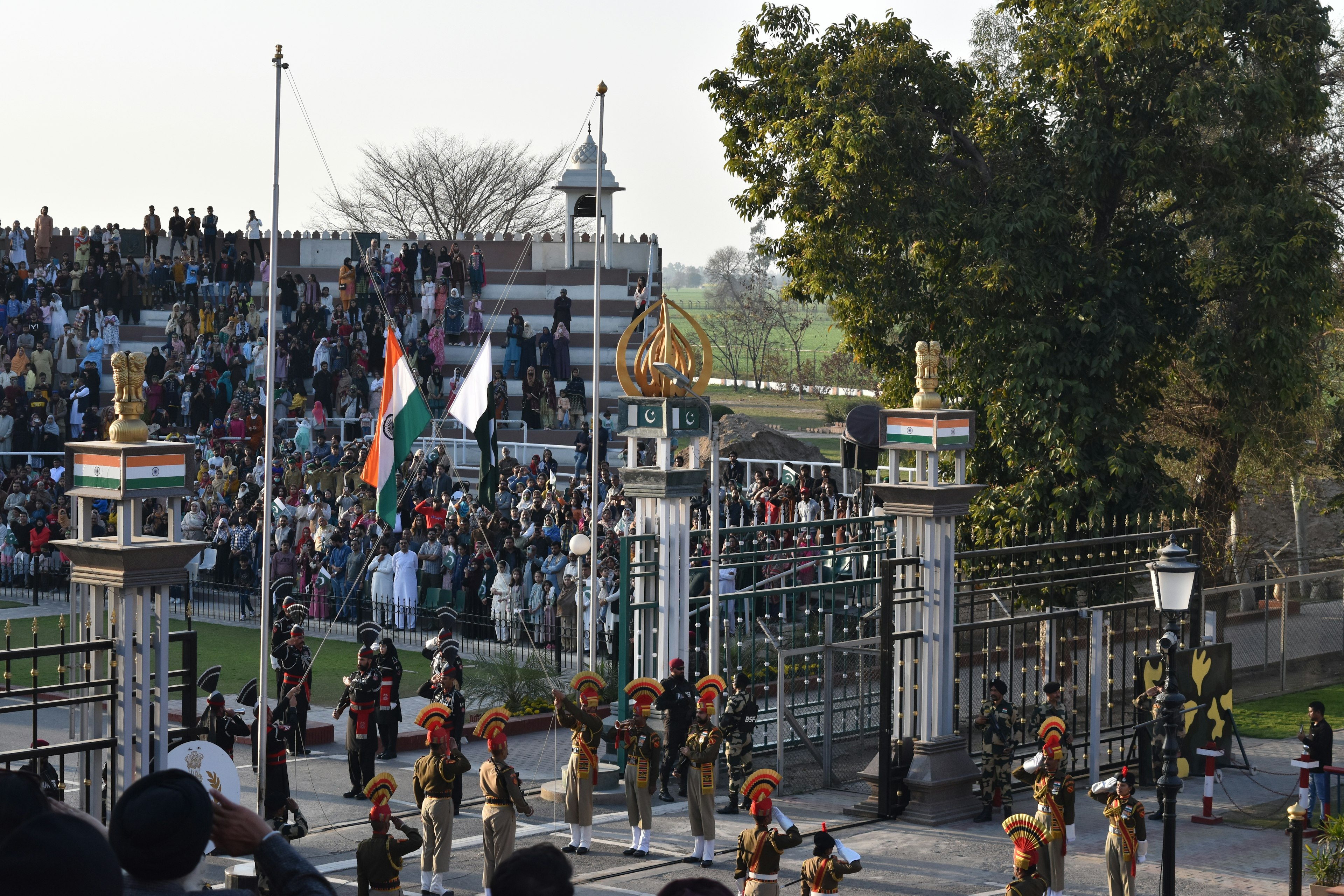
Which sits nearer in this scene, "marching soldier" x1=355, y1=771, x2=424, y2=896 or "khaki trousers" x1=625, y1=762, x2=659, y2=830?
"marching soldier" x1=355, y1=771, x2=424, y2=896

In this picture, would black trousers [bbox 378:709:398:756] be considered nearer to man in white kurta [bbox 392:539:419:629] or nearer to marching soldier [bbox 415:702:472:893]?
marching soldier [bbox 415:702:472:893]

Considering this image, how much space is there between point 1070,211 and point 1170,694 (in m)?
11.6

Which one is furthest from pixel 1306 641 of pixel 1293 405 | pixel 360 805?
pixel 360 805

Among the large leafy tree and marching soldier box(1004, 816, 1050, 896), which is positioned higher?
the large leafy tree

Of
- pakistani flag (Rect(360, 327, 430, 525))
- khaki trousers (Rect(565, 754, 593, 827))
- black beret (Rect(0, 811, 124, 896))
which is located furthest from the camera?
pakistani flag (Rect(360, 327, 430, 525))

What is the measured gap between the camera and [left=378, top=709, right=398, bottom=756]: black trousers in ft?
55.5

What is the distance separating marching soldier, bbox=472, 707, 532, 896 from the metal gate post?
3.99m

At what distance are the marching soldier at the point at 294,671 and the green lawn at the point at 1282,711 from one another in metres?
10.8

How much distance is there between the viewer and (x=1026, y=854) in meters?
11.2

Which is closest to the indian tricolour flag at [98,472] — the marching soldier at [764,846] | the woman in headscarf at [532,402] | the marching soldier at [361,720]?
the marching soldier at [764,846]

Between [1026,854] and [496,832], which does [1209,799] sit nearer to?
[1026,854]

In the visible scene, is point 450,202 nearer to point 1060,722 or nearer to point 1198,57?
point 1198,57

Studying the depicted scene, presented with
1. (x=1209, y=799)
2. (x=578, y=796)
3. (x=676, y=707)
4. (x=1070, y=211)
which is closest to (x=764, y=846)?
(x=578, y=796)

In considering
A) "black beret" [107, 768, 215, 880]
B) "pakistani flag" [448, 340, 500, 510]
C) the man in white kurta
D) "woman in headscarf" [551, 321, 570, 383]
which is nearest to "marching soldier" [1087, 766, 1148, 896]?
"pakistani flag" [448, 340, 500, 510]
